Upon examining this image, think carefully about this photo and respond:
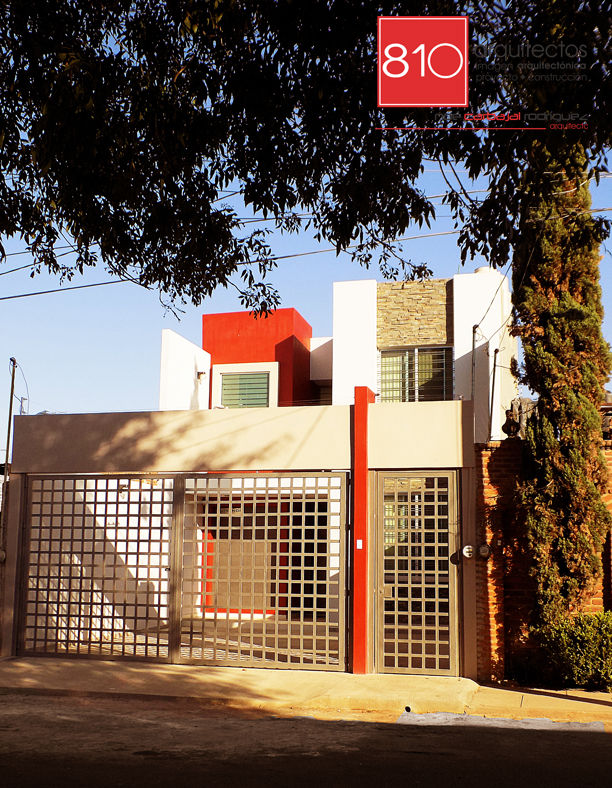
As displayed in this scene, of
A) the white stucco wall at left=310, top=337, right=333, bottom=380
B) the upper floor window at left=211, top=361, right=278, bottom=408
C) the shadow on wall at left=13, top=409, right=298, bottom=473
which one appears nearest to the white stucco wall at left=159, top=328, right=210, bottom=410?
the upper floor window at left=211, top=361, right=278, bottom=408

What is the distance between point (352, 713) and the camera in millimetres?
9586

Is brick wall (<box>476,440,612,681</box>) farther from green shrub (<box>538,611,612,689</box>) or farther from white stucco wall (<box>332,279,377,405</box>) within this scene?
white stucco wall (<box>332,279,377,405</box>)

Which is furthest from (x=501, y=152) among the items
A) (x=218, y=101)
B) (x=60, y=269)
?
(x=60, y=269)

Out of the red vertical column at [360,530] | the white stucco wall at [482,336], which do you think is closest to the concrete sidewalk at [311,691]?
the red vertical column at [360,530]

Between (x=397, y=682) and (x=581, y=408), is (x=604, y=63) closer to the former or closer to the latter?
(x=581, y=408)

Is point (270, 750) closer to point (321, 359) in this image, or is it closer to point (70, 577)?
point (70, 577)

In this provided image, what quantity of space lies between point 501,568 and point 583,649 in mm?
1477

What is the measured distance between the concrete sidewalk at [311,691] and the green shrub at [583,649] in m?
0.19

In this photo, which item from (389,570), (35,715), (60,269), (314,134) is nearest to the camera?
(314,134)

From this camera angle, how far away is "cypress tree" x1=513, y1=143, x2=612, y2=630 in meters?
10.6

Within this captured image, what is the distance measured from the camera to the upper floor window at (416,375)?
20.3 metres

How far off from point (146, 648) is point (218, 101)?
821 cm

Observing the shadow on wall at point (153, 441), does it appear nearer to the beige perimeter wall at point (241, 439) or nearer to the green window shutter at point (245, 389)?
the beige perimeter wall at point (241, 439)

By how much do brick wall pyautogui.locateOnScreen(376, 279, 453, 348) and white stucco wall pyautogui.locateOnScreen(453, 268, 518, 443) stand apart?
0.96 feet
